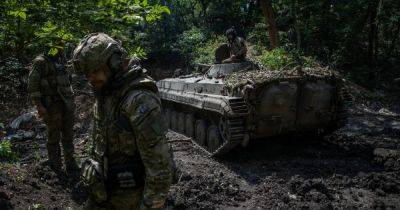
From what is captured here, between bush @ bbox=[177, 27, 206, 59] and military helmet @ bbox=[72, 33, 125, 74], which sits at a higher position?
military helmet @ bbox=[72, 33, 125, 74]

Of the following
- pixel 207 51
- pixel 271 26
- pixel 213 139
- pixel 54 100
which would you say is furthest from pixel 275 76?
pixel 207 51

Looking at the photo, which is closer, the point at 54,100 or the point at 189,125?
the point at 54,100

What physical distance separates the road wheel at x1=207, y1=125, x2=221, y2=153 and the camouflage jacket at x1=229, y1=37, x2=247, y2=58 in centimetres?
202

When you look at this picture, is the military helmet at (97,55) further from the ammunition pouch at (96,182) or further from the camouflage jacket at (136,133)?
the ammunition pouch at (96,182)

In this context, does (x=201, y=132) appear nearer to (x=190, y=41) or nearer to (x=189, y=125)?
(x=189, y=125)

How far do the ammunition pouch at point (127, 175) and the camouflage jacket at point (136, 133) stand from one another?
16 millimetres

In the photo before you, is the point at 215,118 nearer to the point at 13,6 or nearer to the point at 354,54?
the point at 13,6

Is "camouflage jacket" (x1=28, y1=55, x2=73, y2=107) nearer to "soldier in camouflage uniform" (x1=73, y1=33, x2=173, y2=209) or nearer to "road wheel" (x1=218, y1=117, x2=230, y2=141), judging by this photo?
"road wheel" (x1=218, y1=117, x2=230, y2=141)

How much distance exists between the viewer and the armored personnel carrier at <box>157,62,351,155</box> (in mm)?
7613

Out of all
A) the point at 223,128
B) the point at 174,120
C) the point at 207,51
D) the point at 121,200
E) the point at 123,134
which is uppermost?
the point at 123,134

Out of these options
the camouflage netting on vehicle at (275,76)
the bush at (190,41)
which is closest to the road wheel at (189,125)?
the camouflage netting on vehicle at (275,76)

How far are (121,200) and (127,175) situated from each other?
0.84 ft

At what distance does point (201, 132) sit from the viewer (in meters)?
9.42

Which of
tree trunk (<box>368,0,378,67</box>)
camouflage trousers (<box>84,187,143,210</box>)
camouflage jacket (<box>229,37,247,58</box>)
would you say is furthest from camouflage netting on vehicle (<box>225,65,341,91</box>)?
tree trunk (<box>368,0,378,67</box>)
